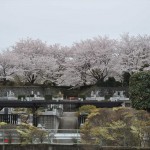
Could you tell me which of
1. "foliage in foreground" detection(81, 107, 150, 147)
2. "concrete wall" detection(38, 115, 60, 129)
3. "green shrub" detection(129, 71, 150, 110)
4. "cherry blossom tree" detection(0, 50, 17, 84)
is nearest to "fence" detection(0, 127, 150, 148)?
"foliage in foreground" detection(81, 107, 150, 147)

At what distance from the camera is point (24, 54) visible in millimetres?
59125

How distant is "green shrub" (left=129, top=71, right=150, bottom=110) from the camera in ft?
85.0

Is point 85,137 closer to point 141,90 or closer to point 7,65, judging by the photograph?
point 141,90

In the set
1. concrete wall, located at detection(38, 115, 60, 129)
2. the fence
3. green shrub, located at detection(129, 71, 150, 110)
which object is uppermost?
green shrub, located at detection(129, 71, 150, 110)

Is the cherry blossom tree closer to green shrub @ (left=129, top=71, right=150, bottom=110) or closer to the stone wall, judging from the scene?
the stone wall

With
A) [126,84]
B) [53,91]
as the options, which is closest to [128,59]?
[126,84]

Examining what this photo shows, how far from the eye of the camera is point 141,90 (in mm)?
26422

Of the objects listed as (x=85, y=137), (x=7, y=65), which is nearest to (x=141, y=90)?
(x=85, y=137)

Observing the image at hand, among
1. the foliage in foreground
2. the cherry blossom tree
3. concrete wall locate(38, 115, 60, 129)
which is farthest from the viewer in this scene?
the cherry blossom tree

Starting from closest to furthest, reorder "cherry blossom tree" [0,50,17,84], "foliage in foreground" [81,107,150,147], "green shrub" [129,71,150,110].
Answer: "foliage in foreground" [81,107,150,147] < "green shrub" [129,71,150,110] < "cherry blossom tree" [0,50,17,84]

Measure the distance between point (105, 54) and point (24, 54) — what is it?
1336 centimetres

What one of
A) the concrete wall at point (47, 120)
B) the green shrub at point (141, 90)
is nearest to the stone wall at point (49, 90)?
the concrete wall at point (47, 120)

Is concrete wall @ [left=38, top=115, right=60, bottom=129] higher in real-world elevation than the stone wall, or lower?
lower

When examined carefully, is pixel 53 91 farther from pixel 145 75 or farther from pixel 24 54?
pixel 145 75
